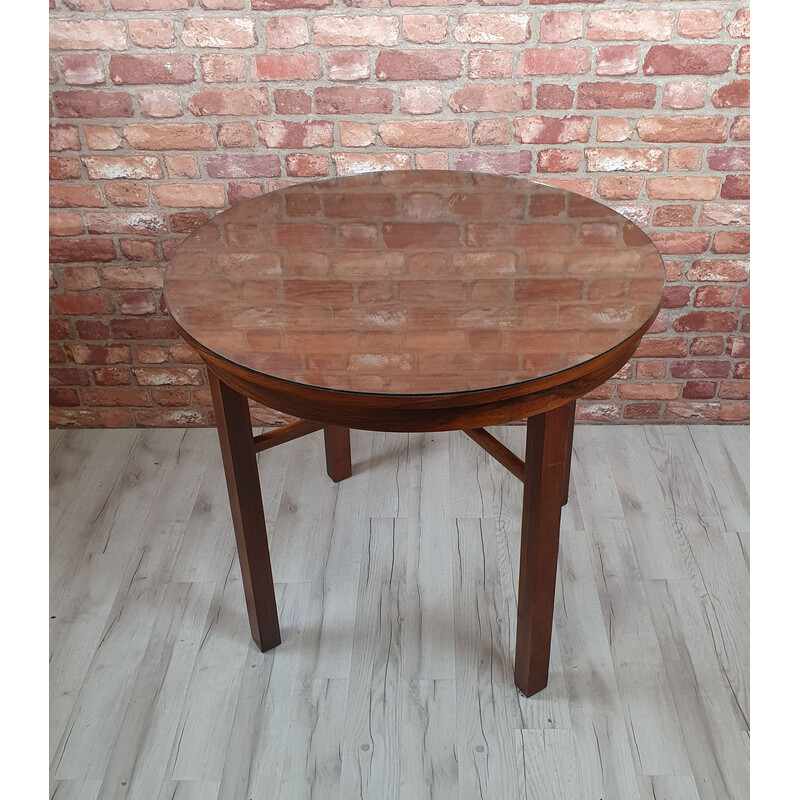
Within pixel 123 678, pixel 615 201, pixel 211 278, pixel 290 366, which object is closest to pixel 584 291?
pixel 290 366

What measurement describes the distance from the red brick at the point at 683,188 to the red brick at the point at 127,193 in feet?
4.48

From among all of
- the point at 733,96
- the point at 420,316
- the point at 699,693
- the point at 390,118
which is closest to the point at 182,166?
the point at 390,118

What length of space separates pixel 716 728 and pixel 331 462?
118cm

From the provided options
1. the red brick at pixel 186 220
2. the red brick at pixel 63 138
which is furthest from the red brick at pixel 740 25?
the red brick at pixel 63 138

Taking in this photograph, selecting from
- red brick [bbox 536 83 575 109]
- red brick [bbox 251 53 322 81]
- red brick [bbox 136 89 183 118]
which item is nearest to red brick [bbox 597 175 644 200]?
red brick [bbox 536 83 575 109]

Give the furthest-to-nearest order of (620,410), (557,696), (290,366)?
(620,410), (557,696), (290,366)

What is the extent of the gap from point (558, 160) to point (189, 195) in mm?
1002

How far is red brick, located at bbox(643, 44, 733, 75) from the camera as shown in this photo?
209cm

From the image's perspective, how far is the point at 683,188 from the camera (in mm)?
2293

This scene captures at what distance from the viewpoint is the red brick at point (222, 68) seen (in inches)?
83.9

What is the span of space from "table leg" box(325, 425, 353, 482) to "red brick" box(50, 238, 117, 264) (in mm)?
807

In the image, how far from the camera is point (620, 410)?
8.63 ft

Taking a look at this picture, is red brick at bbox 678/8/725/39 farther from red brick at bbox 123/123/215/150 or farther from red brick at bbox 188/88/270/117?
red brick at bbox 123/123/215/150

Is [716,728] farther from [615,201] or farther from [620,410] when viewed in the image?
[615,201]
